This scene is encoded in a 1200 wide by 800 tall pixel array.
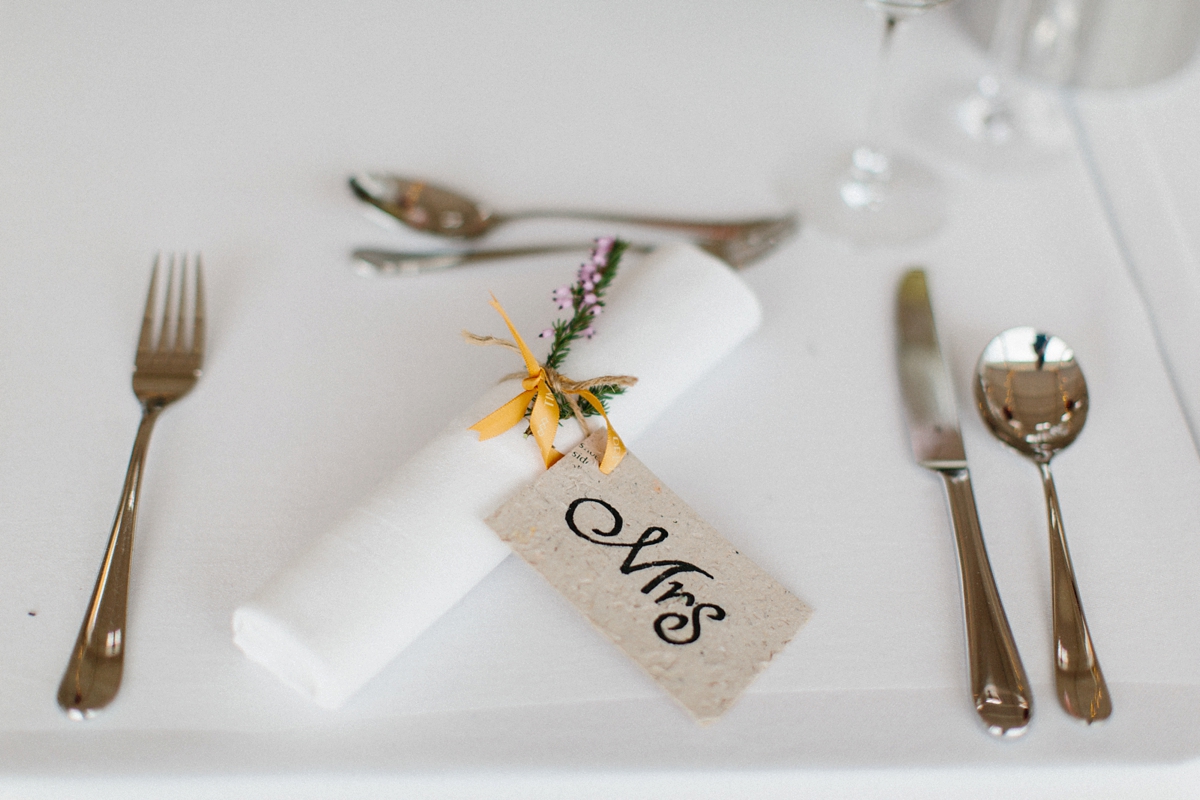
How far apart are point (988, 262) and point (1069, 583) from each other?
295mm

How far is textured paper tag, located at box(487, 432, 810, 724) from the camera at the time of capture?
0.43 m

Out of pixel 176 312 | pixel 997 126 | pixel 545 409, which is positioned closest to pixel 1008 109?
pixel 997 126

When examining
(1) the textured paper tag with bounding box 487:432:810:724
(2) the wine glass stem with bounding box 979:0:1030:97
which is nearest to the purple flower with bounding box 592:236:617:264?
(1) the textured paper tag with bounding box 487:432:810:724

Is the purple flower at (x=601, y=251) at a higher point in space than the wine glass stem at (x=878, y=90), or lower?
lower

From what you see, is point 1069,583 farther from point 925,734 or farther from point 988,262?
point 988,262

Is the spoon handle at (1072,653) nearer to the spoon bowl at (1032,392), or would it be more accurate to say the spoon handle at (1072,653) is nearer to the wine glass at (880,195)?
the spoon bowl at (1032,392)

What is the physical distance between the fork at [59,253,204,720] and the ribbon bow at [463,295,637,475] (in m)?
0.20

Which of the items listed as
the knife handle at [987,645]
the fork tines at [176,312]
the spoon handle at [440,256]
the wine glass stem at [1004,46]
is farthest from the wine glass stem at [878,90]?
the fork tines at [176,312]

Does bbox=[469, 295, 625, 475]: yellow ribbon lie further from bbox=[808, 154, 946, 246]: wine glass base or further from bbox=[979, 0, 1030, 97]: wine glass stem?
bbox=[979, 0, 1030, 97]: wine glass stem

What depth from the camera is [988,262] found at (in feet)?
2.27

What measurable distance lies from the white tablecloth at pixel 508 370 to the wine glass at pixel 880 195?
0.02 metres

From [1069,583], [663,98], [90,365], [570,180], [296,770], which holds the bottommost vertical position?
[296,770]

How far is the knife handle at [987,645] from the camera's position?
441 millimetres

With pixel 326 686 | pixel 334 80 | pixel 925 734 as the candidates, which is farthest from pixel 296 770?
pixel 334 80
